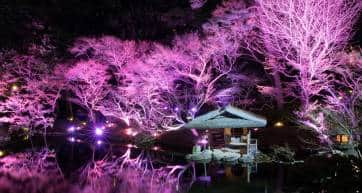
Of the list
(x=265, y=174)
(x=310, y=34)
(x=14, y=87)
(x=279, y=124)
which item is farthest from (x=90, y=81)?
(x=265, y=174)

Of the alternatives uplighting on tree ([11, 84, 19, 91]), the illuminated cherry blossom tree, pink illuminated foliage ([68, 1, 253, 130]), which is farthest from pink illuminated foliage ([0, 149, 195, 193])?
the illuminated cherry blossom tree

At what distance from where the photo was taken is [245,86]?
25.3 meters

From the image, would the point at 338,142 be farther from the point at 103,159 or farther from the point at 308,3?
the point at 103,159

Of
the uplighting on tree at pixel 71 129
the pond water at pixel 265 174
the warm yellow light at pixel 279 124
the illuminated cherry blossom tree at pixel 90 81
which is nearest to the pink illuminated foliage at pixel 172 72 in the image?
the illuminated cherry blossom tree at pixel 90 81

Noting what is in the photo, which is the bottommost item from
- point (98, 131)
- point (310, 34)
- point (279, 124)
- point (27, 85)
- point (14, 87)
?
point (98, 131)

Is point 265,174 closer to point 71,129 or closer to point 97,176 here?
point 97,176

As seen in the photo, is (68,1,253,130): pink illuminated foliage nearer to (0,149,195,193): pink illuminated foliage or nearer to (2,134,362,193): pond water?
(2,134,362,193): pond water

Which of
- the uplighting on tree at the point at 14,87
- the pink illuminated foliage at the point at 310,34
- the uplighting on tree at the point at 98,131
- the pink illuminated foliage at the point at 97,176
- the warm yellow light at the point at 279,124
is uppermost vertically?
the pink illuminated foliage at the point at 310,34

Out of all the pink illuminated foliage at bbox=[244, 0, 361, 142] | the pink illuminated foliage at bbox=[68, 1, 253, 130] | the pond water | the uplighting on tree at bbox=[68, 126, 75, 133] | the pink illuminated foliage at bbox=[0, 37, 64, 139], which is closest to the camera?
the pond water

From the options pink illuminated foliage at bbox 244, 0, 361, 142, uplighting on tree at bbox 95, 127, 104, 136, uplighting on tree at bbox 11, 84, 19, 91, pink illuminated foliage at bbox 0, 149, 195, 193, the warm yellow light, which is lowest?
pink illuminated foliage at bbox 0, 149, 195, 193

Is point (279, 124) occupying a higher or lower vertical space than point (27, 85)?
lower

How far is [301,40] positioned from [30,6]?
500 inches

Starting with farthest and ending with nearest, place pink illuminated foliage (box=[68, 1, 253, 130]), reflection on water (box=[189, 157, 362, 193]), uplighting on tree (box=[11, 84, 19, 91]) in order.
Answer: uplighting on tree (box=[11, 84, 19, 91])
pink illuminated foliage (box=[68, 1, 253, 130])
reflection on water (box=[189, 157, 362, 193])

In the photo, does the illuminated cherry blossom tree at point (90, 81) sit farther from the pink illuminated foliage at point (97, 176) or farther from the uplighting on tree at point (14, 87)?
the pink illuminated foliage at point (97, 176)
